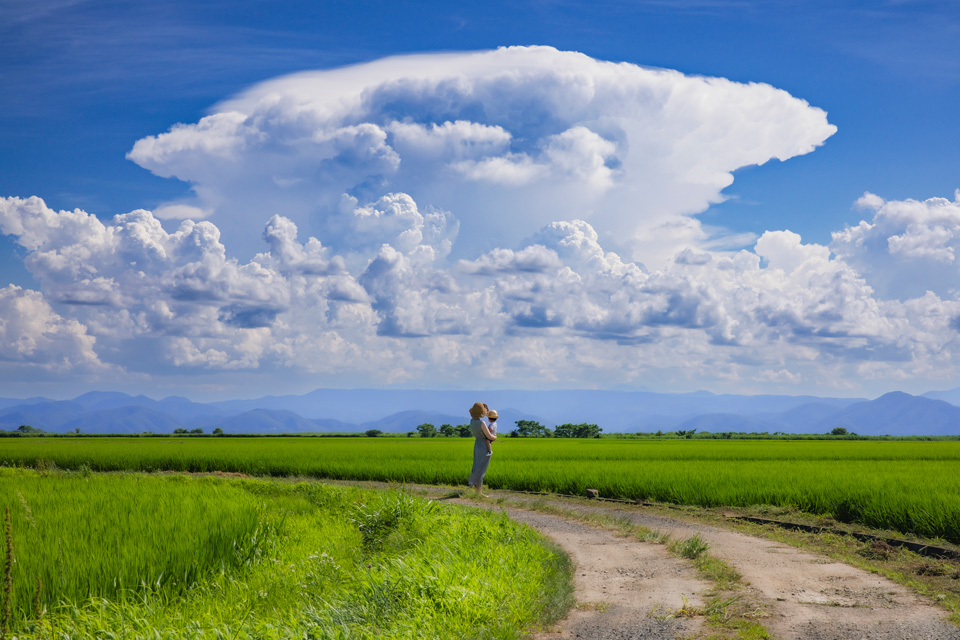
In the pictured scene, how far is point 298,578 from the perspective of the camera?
7.82 meters

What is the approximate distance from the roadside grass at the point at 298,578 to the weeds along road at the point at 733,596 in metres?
0.59

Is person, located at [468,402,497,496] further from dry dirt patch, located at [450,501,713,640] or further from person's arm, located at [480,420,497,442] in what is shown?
dry dirt patch, located at [450,501,713,640]

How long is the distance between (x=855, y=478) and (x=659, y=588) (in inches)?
531

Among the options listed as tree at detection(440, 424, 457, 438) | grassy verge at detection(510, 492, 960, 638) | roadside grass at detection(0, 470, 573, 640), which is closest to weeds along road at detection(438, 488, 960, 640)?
grassy verge at detection(510, 492, 960, 638)

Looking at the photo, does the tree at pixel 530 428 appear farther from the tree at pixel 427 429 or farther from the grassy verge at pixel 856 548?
the grassy verge at pixel 856 548

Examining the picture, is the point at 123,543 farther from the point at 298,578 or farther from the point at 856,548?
the point at 856,548

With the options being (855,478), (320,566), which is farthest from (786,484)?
(320,566)

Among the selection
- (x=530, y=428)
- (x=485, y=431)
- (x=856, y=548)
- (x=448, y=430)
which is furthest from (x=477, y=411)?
(x=530, y=428)

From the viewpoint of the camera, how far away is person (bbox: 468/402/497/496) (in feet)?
57.5

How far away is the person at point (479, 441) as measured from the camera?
17.5 metres

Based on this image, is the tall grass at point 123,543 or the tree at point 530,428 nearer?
the tall grass at point 123,543

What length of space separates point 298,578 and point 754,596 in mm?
5512

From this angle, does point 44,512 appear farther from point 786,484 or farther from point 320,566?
point 786,484

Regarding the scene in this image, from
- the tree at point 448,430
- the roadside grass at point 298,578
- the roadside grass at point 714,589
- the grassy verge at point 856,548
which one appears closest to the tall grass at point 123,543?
the roadside grass at point 298,578
